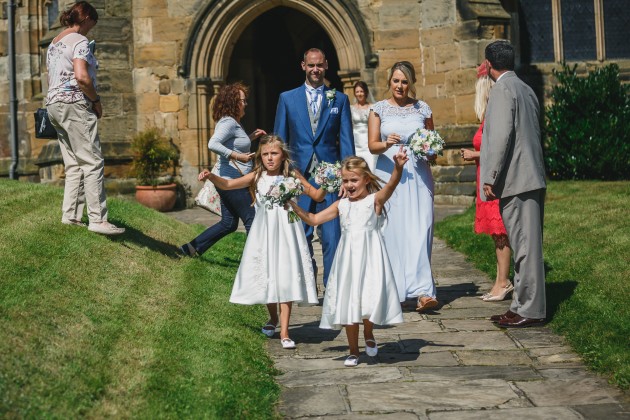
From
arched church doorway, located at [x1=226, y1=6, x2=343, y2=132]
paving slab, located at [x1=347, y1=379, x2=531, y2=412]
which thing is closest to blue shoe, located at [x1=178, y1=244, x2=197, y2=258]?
paving slab, located at [x1=347, y1=379, x2=531, y2=412]

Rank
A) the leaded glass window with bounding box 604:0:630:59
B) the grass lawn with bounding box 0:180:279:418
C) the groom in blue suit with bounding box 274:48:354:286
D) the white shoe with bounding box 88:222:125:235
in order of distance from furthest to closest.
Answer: the leaded glass window with bounding box 604:0:630:59 → the white shoe with bounding box 88:222:125:235 → the groom in blue suit with bounding box 274:48:354:286 → the grass lawn with bounding box 0:180:279:418

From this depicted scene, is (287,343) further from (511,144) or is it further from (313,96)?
(313,96)

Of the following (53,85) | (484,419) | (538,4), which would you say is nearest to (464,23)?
(538,4)

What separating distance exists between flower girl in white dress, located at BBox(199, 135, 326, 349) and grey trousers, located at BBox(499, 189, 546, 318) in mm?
1540

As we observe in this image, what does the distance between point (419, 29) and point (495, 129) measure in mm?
9125

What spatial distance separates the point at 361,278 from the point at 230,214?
361 cm

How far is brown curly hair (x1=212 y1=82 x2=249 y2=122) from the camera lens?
30.4ft

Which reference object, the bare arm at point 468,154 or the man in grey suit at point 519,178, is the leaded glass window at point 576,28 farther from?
the man in grey suit at point 519,178

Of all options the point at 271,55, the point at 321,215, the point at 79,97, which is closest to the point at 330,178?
the point at 321,215

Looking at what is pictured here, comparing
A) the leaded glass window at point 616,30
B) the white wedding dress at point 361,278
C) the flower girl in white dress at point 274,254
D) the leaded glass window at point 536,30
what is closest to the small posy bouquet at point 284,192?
the flower girl in white dress at point 274,254

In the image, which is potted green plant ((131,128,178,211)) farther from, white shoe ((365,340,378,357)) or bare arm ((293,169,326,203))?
white shoe ((365,340,378,357))

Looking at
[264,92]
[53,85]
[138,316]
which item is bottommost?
[138,316]

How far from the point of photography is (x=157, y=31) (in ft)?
55.4

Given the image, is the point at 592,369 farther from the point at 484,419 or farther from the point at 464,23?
the point at 464,23
